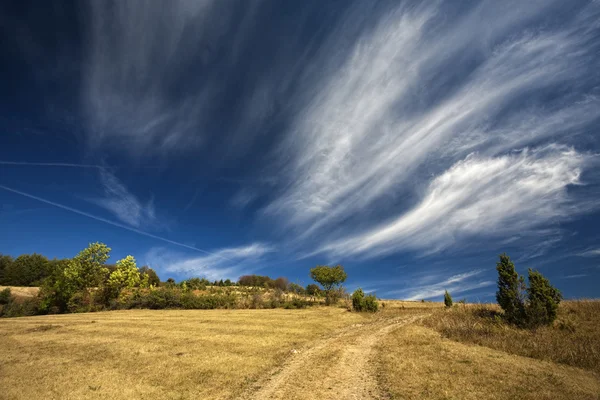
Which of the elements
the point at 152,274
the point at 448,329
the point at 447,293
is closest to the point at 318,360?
the point at 448,329

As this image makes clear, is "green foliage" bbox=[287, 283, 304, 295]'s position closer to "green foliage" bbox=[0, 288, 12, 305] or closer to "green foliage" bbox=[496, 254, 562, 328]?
"green foliage" bbox=[496, 254, 562, 328]

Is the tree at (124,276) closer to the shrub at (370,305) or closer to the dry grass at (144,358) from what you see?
the dry grass at (144,358)

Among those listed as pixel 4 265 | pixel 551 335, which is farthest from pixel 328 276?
pixel 4 265

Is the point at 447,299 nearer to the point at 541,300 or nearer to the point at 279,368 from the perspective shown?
the point at 541,300

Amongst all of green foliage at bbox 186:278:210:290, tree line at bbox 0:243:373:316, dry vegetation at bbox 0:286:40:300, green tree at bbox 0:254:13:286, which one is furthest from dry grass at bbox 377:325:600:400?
green tree at bbox 0:254:13:286

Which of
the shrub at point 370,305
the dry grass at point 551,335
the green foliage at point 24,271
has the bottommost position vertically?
the dry grass at point 551,335

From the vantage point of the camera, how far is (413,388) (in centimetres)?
1034

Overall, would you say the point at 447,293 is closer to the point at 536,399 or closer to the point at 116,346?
the point at 536,399

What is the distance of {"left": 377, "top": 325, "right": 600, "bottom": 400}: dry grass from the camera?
945 centimetres

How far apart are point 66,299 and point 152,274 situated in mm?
50983

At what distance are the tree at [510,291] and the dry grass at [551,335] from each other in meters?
1.09

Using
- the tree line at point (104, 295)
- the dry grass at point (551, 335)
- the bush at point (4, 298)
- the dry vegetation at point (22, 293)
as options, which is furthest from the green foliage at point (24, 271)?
the dry grass at point (551, 335)

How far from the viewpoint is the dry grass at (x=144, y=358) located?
11969mm

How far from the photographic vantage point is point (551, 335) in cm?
1800
